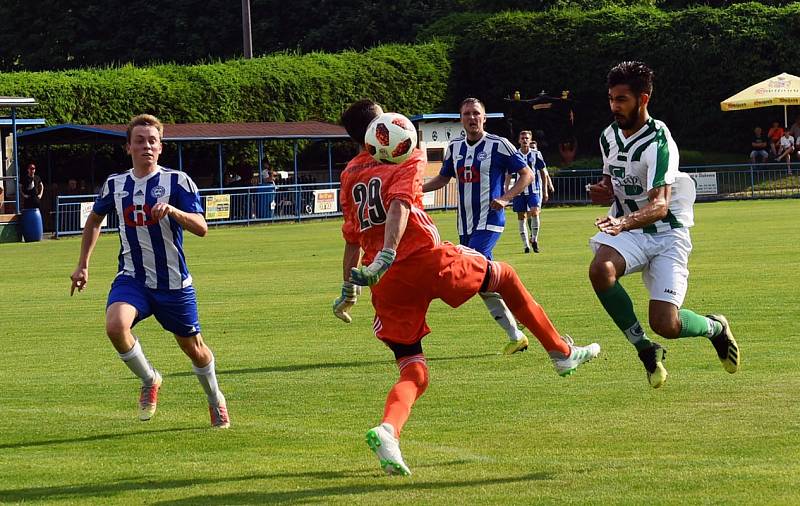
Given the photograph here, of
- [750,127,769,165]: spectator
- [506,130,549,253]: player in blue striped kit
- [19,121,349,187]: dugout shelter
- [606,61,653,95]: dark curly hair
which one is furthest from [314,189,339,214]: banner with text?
[606,61,653,95]: dark curly hair

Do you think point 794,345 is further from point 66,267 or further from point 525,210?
point 66,267

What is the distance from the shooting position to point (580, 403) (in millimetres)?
8977

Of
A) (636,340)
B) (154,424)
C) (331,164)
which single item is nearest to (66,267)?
(154,424)

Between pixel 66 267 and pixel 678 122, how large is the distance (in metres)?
31.9

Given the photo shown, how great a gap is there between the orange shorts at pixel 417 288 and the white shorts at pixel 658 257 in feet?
3.86

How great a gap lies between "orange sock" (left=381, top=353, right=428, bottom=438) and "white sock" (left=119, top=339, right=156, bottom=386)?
7.14 feet

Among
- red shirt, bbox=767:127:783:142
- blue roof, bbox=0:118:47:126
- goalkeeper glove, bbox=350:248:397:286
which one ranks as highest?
blue roof, bbox=0:118:47:126

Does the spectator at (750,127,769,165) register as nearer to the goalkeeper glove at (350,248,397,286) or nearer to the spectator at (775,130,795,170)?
the spectator at (775,130,795,170)

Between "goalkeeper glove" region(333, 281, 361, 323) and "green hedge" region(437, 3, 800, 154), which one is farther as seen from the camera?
"green hedge" region(437, 3, 800, 154)

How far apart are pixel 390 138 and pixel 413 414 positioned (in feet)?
7.78

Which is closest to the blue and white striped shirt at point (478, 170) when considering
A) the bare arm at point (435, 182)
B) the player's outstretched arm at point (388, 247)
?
the bare arm at point (435, 182)

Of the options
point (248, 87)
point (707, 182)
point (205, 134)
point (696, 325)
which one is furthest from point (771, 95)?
point (696, 325)

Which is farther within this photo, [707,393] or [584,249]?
[584,249]

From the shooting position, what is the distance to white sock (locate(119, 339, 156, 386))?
8695mm
